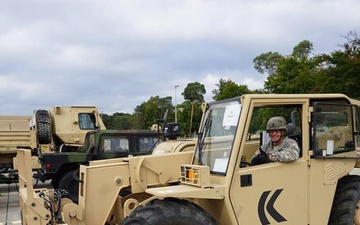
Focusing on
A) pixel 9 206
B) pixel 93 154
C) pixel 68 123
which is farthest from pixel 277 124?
pixel 68 123

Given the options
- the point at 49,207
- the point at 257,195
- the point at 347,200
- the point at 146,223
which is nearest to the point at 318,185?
the point at 347,200

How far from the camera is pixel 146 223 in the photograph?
3.98 metres

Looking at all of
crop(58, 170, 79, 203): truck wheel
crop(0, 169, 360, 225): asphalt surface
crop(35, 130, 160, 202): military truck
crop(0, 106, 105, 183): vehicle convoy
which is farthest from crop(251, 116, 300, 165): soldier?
crop(0, 106, 105, 183): vehicle convoy

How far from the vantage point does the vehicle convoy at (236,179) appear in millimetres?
4305

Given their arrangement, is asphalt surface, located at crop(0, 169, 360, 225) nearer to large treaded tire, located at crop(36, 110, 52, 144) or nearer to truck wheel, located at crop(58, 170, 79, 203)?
truck wheel, located at crop(58, 170, 79, 203)

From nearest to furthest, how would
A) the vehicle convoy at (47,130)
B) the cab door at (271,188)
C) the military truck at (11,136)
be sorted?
the cab door at (271,188)
the military truck at (11,136)
the vehicle convoy at (47,130)

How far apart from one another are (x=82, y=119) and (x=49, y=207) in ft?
34.1

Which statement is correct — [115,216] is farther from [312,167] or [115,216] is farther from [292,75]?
[292,75]

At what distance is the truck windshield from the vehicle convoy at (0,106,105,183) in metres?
9.35

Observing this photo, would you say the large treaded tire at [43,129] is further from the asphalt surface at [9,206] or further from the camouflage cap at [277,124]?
the camouflage cap at [277,124]

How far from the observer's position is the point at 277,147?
5.00m

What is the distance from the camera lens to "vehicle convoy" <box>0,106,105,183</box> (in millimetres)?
13234

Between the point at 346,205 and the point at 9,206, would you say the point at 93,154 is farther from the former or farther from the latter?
the point at 346,205

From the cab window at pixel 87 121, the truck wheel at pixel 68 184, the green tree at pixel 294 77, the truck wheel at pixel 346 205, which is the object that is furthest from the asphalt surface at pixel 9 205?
the green tree at pixel 294 77
